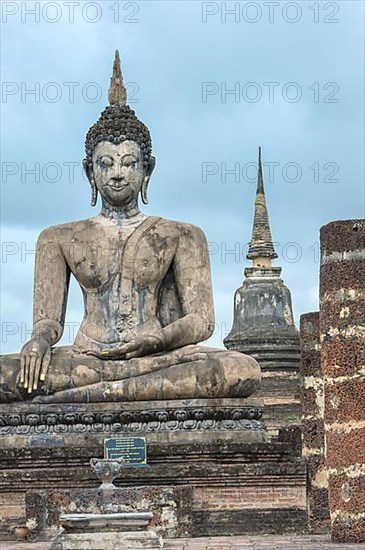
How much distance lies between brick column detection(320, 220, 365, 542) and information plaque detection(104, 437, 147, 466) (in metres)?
2.91

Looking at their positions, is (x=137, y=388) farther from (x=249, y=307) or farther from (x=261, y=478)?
(x=249, y=307)

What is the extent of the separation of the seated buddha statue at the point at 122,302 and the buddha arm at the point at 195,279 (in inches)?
0.4

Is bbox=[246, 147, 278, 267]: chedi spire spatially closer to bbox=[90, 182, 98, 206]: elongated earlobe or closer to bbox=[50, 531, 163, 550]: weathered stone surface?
bbox=[90, 182, 98, 206]: elongated earlobe

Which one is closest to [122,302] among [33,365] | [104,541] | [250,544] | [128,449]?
[33,365]

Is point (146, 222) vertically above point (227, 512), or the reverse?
point (146, 222)

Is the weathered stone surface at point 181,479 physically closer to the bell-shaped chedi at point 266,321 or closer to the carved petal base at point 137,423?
the carved petal base at point 137,423

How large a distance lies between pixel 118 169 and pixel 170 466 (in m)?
3.47

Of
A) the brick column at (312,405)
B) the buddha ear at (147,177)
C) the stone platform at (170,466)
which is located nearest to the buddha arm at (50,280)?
the buddha ear at (147,177)

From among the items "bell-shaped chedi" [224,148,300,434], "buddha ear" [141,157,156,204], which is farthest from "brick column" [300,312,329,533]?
"bell-shaped chedi" [224,148,300,434]

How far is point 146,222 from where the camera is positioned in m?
16.8

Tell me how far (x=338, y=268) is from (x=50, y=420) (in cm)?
446

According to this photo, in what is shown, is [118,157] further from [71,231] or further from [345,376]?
[345,376]

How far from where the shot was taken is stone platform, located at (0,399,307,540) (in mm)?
13383

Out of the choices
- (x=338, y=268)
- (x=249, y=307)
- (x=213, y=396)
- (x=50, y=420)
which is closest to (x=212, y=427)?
(x=213, y=396)
